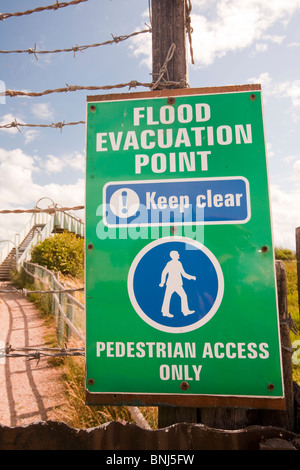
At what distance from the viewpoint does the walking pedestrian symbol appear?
1.24 m

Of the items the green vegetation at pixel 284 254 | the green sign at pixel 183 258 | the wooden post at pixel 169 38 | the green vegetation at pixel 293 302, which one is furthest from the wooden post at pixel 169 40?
the green vegetation at pixel 284 254

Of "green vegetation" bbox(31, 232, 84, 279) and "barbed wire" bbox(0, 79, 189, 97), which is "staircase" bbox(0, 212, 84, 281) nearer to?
"green vegetation" bbox(31, 232, 84, 279)

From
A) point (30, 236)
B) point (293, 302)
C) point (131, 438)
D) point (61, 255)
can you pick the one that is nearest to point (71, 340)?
point (131, 438)

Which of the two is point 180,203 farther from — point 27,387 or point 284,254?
point 284,254

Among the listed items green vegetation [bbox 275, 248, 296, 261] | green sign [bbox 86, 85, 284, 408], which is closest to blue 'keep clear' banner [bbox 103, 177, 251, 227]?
green sign [bbox 86, 85, 284, 408]

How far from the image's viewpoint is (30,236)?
74.2 feet

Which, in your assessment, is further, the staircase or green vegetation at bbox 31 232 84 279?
the staircase

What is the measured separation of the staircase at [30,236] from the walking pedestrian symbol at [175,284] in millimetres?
14361

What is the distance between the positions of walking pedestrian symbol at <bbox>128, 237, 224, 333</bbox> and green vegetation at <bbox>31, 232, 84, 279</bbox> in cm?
1081

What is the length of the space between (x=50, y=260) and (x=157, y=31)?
11.1m

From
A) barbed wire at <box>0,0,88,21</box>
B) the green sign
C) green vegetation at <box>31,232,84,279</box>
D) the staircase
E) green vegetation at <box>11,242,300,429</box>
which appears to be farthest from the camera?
the staircase

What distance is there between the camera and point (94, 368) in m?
1.28

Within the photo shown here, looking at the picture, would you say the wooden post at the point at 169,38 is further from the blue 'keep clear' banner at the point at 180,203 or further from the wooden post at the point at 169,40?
the blue 'keep clear' banner at the point at 180,203

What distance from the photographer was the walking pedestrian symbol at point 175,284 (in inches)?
48.9
